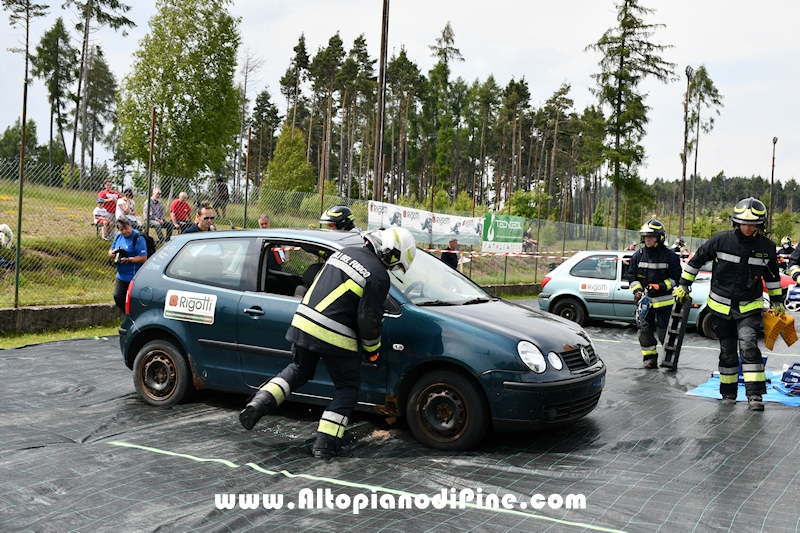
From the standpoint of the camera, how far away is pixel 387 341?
16.7ft

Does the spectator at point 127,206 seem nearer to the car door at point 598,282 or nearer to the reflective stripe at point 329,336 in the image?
the reflective stripe at point 329,336

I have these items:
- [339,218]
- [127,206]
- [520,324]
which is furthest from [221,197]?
[520,324]

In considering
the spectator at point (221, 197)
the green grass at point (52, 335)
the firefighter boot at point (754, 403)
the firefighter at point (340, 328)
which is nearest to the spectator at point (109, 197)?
the spectator at point (221, 197)

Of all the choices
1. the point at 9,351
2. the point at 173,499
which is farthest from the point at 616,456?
the point at 9,351

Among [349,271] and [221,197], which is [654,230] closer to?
[349,271]

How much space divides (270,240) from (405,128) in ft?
183

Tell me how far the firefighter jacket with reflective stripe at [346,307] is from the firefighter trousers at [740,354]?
12.9 ft

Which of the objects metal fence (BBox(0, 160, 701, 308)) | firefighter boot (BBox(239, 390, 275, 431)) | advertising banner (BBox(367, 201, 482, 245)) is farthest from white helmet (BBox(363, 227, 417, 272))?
advertising banner (BBox(367, 201, 482, 245))

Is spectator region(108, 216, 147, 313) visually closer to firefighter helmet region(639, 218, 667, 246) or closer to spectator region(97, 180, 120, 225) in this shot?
spectator region(97, 180, 120, 225)

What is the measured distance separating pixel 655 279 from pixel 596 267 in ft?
12.0

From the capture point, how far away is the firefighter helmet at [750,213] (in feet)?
21.8

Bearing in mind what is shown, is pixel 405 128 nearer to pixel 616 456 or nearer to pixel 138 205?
pixel 138 205

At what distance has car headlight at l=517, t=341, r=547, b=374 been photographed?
15.8 ft

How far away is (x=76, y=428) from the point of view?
527 cm
